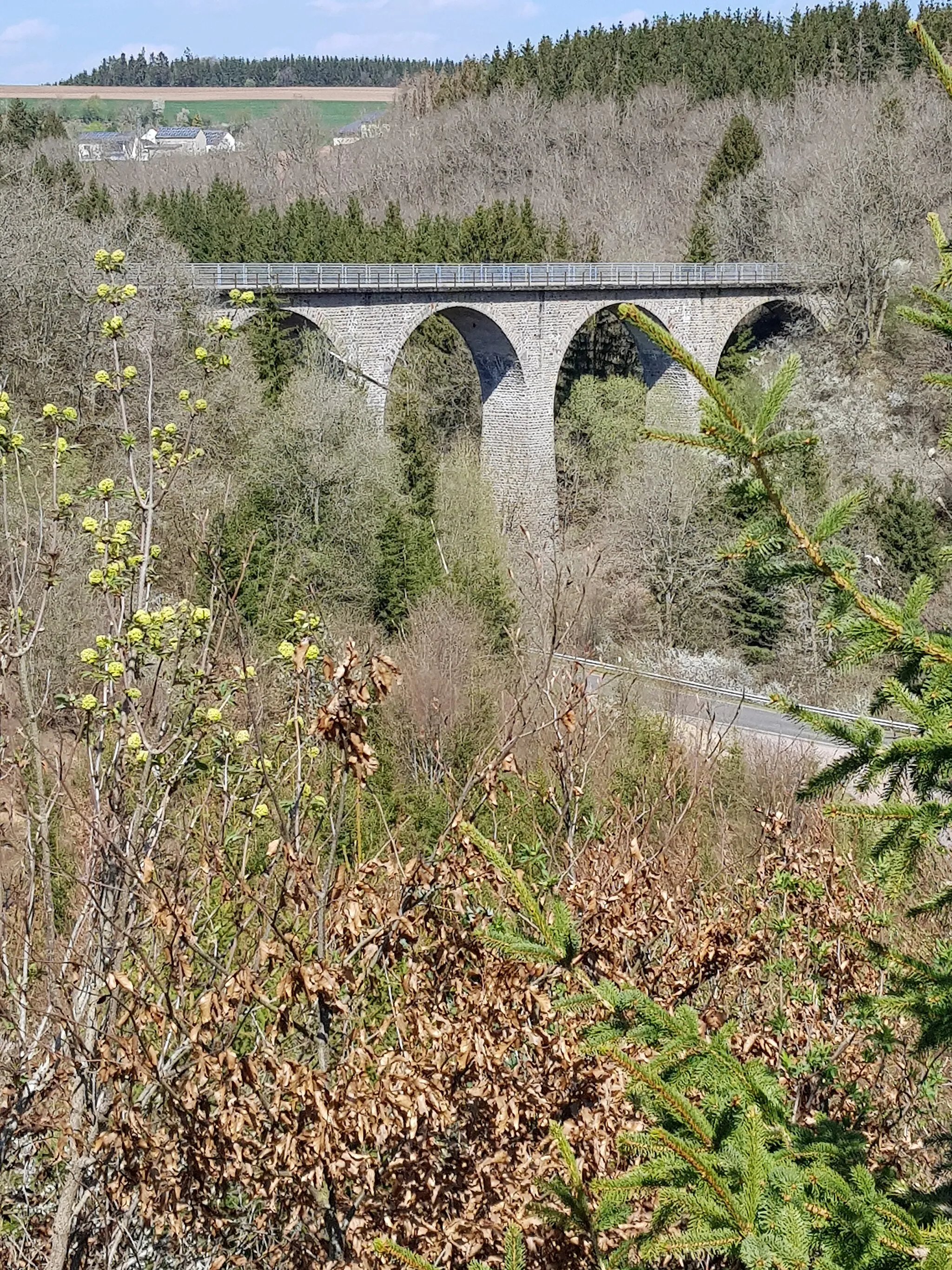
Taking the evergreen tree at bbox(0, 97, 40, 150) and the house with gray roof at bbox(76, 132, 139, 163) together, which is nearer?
the evergreen tree at bbox(0, 97, 40, 150)

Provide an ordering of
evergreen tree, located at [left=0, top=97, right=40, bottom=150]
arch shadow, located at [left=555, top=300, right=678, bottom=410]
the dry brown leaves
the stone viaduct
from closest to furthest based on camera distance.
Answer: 1. the dry brown leaves
2. the stone viaduct
3. arch shadow, located at [left=555, top=300, right=678, bottom=410]
4. evergreen tree, located at [left=0, top=97, right=40, bottom=150]

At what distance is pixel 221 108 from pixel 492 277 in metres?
83.8

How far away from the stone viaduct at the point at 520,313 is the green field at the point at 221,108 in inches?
2401

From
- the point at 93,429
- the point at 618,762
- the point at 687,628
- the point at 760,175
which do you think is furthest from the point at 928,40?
the point at 760,175

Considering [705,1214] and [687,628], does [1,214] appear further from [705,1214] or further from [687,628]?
[705,1214]

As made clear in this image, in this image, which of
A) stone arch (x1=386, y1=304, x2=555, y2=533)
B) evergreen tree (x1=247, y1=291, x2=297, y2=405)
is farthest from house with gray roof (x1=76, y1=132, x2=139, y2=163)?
evergreen tree (x1=247, y1=291, x2=297, y2=405)

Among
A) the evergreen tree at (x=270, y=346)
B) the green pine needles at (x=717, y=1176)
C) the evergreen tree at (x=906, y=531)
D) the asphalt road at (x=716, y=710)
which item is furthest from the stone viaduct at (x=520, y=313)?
the green pine needles at (x=717, y=1176)

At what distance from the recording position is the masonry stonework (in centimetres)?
3061

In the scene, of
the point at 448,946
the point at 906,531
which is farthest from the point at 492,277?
the point at 448,946

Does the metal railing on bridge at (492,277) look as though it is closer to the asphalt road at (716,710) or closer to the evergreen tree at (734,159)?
the evergreen tree at (734,159)

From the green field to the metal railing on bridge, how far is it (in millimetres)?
60621

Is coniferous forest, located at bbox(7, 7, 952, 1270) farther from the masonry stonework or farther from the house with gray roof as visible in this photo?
the house with gray roof

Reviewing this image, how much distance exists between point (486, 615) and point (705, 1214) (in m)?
19.1

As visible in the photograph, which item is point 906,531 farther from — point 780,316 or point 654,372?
point 780,316
